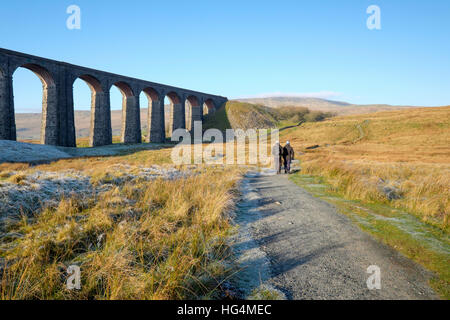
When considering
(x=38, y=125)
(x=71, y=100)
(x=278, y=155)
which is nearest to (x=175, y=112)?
(x=71, y=100)

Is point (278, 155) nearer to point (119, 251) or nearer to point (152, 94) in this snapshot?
point (119, 251)

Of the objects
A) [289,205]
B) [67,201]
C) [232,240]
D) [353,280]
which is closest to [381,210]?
[289,205]

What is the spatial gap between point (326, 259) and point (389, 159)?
56.8 ft

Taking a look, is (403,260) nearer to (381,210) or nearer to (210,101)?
(381,210)

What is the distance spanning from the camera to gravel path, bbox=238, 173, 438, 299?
273 cm

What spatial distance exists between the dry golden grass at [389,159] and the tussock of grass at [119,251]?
4.69m

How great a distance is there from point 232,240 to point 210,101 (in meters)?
63.4

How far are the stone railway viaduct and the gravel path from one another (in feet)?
98.3

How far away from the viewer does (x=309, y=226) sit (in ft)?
15.8

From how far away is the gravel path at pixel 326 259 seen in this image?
2.73m

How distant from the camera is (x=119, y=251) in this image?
3.41 m

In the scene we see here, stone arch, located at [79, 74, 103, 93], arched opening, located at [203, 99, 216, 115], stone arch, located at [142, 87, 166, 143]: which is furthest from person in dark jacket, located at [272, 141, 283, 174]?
arched opening, located at [203, 99, 216, 115]

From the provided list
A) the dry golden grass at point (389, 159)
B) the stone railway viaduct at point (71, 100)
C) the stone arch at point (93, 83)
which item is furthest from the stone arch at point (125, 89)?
the dry golden grass at point (389, 159)
